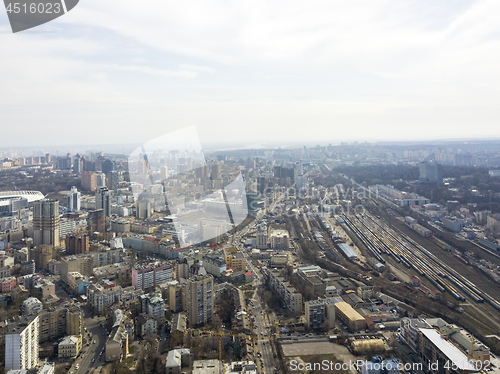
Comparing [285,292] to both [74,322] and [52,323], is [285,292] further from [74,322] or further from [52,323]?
[52,323]

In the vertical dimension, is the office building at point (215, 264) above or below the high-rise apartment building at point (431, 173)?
below

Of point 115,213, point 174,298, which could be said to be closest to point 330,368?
point 174,298

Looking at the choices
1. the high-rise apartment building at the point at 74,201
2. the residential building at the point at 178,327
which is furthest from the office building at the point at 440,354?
the high-rise apartment building at the point at 74,201

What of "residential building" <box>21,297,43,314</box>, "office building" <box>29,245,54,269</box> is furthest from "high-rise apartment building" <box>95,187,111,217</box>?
"residential building" <box>21,297,43,314</box>

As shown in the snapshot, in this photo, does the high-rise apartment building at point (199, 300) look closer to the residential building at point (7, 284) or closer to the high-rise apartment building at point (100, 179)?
the residential building at point (7, 284)

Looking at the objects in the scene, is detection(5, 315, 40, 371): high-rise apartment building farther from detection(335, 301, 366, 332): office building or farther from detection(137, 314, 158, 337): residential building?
detection(335, 301, 366, 332): office building

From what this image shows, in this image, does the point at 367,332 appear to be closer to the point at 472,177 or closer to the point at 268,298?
the point at 268,298
